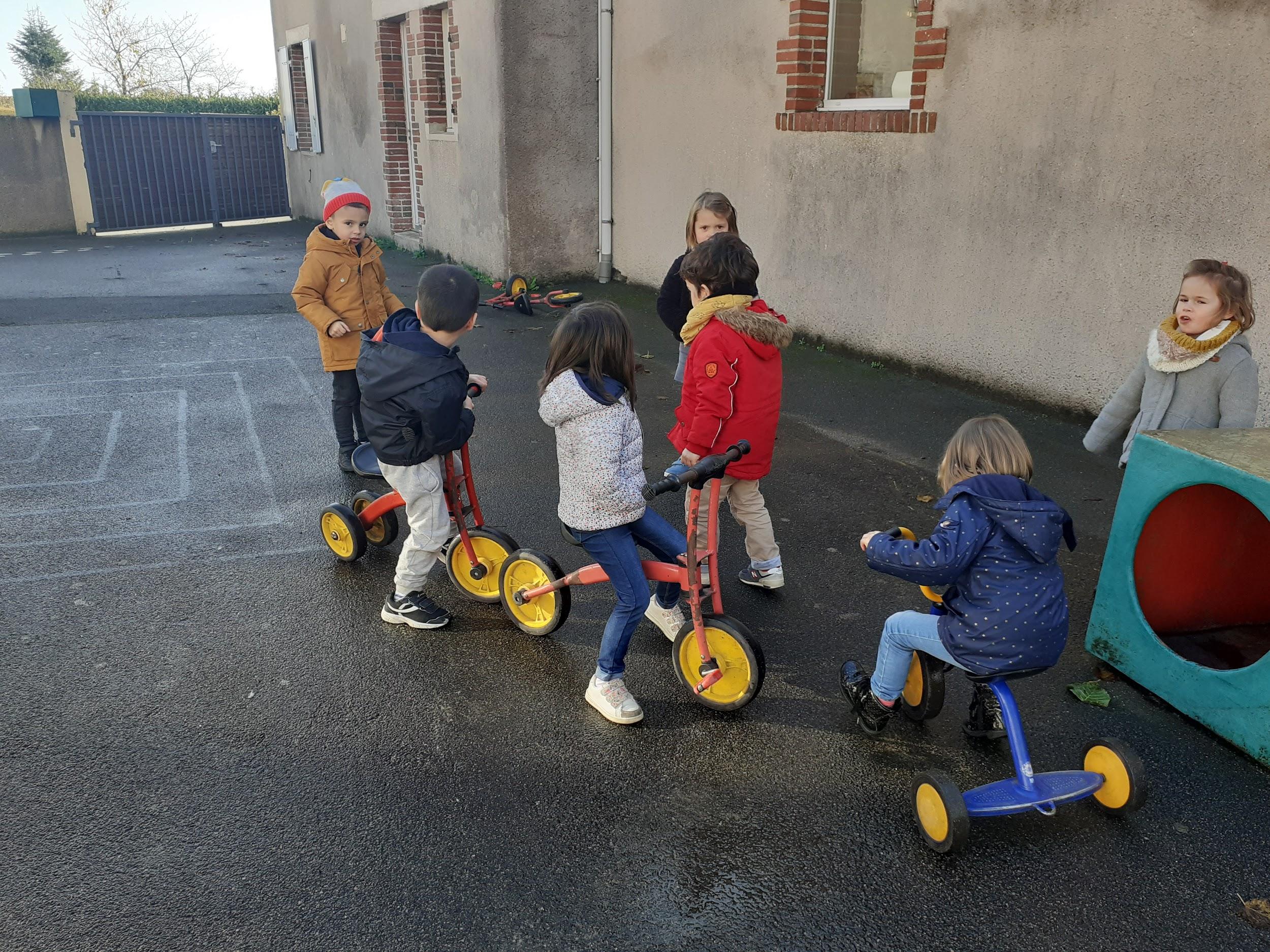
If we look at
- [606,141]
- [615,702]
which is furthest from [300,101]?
[615,702]

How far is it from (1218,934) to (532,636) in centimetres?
250

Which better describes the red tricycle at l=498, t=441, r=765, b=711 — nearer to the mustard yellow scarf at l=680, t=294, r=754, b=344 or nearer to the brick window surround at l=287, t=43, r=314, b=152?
the mustard yellow scarf at l=680, t=294, r=754, b=344

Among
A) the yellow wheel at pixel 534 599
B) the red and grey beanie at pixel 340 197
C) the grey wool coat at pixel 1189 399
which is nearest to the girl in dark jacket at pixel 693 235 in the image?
the yellow wheel at pixel 534 599

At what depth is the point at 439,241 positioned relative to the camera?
13.9m

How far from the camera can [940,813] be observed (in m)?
2.69

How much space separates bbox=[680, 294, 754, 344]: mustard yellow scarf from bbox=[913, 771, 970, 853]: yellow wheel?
1.88 meters

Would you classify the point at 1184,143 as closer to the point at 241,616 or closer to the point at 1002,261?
the point at 1002,261

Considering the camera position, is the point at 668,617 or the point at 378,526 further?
the point at 378,526

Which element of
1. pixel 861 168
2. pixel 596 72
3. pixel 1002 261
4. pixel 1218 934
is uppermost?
pixel 596 72

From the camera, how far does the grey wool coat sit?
364 centimetres

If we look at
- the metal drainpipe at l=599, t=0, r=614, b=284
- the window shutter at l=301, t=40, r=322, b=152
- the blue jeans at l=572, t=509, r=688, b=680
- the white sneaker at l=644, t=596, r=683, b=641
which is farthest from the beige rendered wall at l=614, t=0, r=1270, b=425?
the window shutter at l=301, t=40, r=322, b=152

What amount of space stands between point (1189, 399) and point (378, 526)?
364cm

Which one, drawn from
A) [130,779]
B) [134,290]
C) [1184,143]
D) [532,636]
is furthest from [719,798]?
[134,290]

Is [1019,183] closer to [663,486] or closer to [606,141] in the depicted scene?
[663,486]
